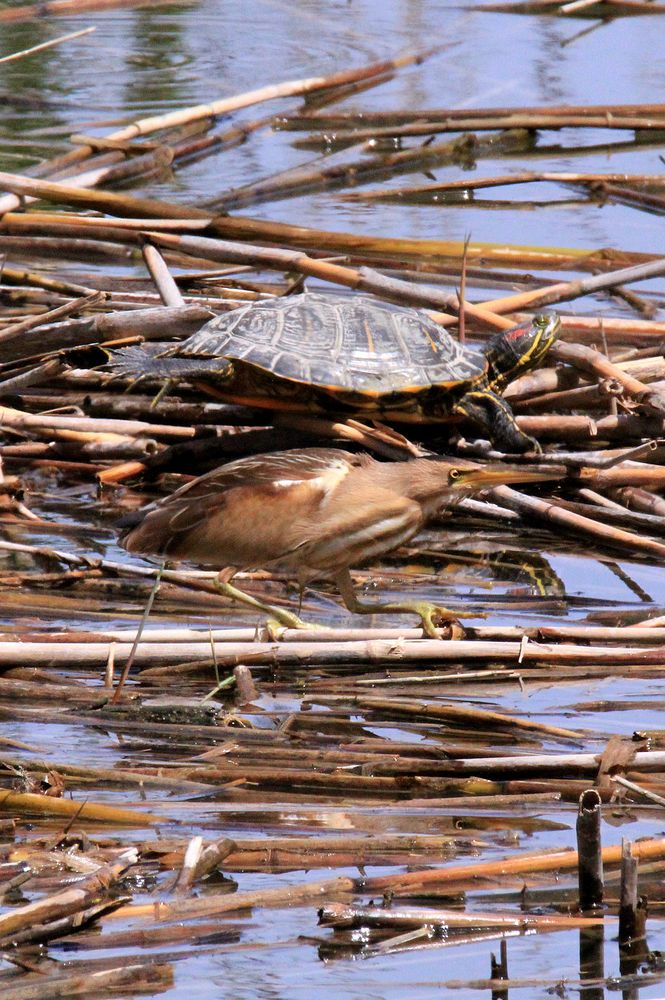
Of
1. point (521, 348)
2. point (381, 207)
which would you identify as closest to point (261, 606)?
point (521, 348)

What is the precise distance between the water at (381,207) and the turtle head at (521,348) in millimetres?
1176

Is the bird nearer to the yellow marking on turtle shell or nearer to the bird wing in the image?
the bird wing

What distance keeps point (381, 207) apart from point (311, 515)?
20.3 feet

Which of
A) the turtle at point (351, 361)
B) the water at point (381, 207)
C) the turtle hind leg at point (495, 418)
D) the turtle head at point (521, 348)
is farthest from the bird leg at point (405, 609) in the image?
the turtle head at point (521, 348)

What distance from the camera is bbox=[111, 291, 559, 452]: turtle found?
660cm

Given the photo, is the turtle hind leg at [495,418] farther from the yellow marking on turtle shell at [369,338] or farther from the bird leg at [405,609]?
the bird leg at [405,609]

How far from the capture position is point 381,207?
10867 millimetres

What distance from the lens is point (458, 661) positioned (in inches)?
181

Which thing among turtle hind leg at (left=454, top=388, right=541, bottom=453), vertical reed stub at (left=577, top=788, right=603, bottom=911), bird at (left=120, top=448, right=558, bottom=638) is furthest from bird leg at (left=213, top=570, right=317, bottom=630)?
vertical reed stub at (left=577, top=788, right=603, bottom=911)

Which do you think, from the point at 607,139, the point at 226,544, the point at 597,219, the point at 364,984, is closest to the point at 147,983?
the point at 364,984

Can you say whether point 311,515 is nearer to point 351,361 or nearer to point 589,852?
point 351,361

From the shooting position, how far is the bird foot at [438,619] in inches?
188

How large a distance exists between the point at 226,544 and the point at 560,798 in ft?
5.94

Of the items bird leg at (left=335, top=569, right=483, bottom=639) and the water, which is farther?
bird leg at (left=335, top=569, right=483, bottom=639)
